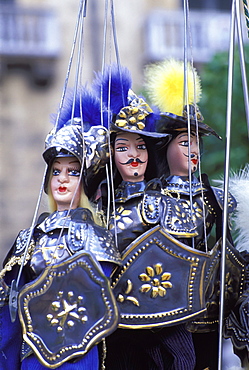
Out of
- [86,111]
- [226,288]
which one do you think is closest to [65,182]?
[86,111]

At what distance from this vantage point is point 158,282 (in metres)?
3.33

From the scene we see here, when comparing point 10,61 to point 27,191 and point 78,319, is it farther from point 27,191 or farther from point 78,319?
point 78,319

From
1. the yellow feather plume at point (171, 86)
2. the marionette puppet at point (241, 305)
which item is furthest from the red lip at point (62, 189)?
the marionette puppet at point (241, 305)

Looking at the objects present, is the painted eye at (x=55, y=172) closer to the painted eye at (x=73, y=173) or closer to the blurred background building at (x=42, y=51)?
the painted eye at (x=73, y=173)

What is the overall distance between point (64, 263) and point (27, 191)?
7.15 meters

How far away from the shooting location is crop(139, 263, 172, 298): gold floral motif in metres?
3.32

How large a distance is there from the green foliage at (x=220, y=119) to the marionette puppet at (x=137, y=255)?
2.89 meters

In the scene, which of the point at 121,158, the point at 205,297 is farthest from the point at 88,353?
the point at 121,158

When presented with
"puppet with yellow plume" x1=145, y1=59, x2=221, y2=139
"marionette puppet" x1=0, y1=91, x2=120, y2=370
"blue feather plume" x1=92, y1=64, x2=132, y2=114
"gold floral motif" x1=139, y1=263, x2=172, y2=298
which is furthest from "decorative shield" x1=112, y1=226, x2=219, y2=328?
"blue feather plume" x1=92, y1=64, x2=132, y2=114

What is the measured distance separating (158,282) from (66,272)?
39 cm

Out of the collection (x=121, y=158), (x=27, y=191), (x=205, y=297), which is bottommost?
(x=27, y=191)

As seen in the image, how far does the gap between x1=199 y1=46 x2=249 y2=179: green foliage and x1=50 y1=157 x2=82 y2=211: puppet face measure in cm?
314

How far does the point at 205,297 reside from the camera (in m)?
3.42

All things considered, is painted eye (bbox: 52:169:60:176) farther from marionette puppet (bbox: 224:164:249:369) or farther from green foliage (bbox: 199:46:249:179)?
green foliage (bbox: 199:46:249:179)
